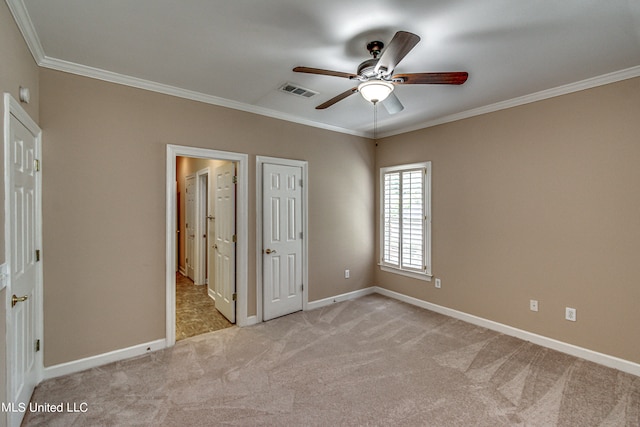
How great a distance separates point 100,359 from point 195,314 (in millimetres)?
1380

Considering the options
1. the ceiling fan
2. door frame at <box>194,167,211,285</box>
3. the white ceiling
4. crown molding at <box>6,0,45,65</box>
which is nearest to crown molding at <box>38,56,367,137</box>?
the white ceiling

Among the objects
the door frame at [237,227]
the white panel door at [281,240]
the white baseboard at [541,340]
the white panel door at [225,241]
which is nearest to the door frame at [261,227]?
the white panel door at [281,240]

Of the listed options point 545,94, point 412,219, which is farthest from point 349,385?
point 545,94

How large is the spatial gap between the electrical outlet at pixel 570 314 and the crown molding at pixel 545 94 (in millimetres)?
2188

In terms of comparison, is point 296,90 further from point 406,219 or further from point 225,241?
point 406,219

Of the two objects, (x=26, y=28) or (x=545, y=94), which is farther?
(x=545, y=94)

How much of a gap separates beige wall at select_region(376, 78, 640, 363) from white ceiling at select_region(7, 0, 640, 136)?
367mm

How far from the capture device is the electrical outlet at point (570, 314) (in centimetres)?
297

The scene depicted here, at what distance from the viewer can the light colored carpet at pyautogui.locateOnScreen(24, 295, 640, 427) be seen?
2070mm

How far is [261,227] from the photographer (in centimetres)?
376

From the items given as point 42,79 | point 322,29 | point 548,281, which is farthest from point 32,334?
point 548,281

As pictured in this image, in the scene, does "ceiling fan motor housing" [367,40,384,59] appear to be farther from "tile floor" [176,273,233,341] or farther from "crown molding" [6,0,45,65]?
"tile floor" [176,273,233,341]

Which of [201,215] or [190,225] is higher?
[201,215]

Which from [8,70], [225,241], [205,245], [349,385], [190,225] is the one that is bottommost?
[349,385]
